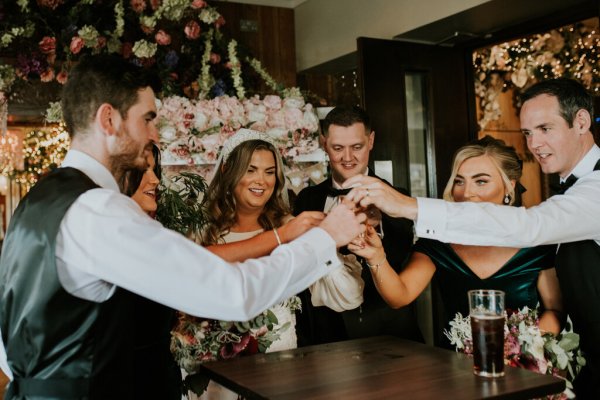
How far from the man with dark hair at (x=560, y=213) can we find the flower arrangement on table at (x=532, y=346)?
22 centimetres

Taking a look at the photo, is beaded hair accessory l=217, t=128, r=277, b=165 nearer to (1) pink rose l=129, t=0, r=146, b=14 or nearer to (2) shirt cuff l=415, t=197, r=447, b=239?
(2) shirt cuff l=415, t=197, r=447, b=239

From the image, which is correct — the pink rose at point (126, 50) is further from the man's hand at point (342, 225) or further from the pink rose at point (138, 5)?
the man's hand at point (342, 225)

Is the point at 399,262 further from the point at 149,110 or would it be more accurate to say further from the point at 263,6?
the point at 263,6

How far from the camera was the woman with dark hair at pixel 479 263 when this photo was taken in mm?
2316

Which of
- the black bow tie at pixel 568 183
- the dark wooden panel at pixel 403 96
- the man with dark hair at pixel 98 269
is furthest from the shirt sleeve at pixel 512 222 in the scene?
the dark wooden panel at pixel 403 96

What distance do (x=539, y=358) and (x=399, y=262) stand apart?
129cm

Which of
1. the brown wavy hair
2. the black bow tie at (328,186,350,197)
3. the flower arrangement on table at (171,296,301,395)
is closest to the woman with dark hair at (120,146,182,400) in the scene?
the flower arrangement on table at (171,296,301,395)

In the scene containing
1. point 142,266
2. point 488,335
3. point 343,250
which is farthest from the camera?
point 343,250

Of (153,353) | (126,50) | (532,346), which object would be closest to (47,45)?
(126,50)

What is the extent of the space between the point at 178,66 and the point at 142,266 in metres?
3.49

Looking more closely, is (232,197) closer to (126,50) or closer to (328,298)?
(328,298)

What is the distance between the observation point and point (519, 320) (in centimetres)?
194

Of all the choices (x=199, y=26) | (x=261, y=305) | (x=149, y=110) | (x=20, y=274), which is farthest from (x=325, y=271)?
(x=199, y=26)

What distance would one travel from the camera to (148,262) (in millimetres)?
1428
